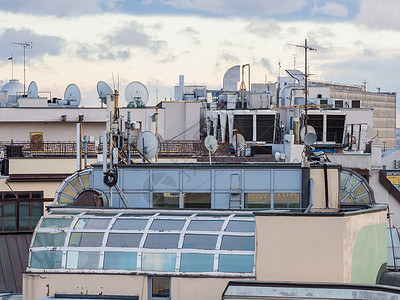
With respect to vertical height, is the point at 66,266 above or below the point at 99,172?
below

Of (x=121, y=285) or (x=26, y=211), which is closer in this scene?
(x=121, y=285)

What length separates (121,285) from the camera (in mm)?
22906

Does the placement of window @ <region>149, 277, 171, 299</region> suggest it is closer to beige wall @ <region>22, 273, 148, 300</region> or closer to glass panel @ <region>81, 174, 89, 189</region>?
beige wall @ <region>22, 273, 148, 300</region>

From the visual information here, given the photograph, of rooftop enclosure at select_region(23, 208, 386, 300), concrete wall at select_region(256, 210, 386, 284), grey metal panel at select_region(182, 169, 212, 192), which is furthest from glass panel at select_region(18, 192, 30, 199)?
concrete wall at select_region(256, 210, 386, 284)

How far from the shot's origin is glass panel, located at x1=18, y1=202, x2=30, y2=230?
45.9 meters

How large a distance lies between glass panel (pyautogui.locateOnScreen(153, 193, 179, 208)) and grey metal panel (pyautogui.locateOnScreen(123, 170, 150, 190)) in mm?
546

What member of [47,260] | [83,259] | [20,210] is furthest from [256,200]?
[20,210]

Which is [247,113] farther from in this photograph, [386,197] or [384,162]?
[386,197]

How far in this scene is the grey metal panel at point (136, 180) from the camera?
31094 mm

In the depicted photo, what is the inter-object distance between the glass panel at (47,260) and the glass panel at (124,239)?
1466 millimetres

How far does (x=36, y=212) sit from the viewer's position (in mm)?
46781

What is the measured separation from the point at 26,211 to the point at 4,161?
4152 mm

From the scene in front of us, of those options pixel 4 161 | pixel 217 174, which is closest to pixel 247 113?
pixel 4 161

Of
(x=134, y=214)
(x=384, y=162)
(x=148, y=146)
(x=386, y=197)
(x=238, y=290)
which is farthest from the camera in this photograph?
(x=384, y=162)
